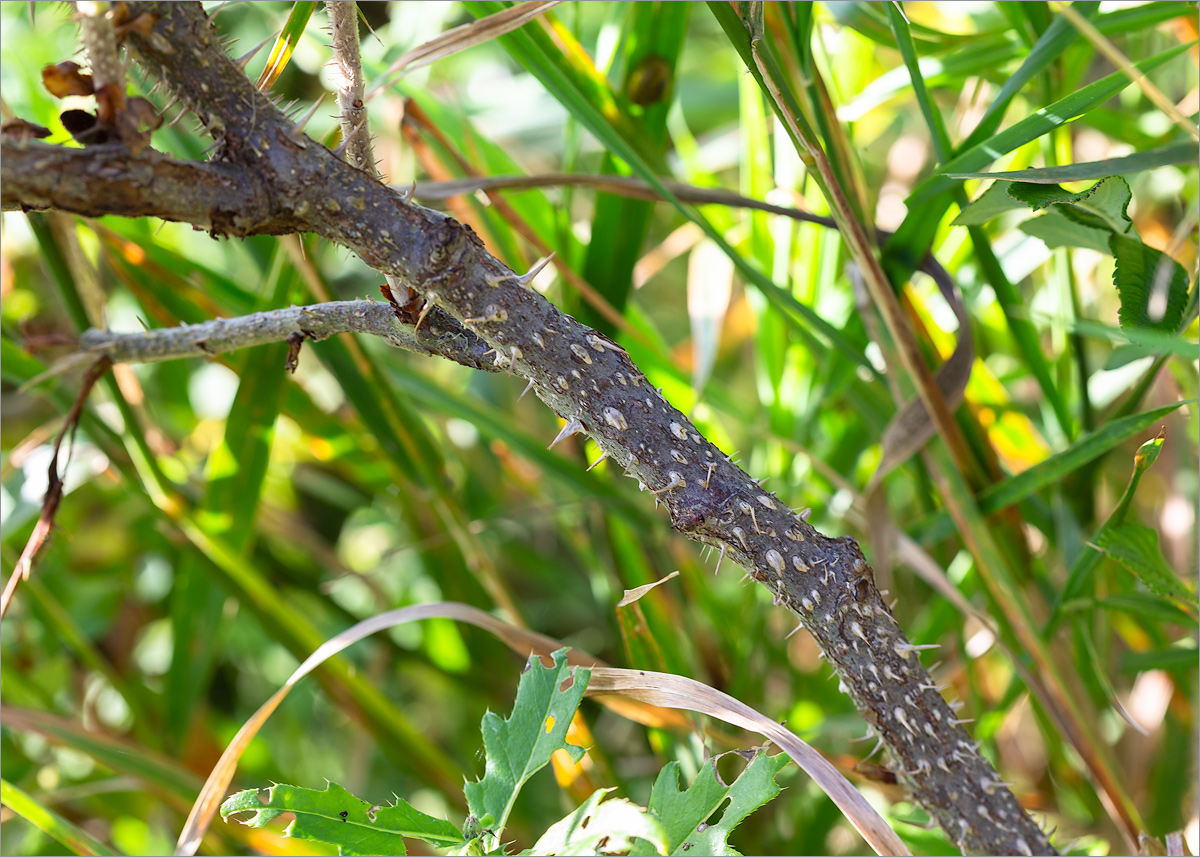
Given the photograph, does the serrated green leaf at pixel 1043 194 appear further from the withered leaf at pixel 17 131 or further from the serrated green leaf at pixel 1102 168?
the withered leaf at pixel 17 131

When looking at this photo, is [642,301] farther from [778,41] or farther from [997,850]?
[997,850]

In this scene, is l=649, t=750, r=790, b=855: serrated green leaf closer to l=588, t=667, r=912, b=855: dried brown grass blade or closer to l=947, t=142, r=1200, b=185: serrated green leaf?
l=588, t=667, r=912, b=855: dried brown grass blade

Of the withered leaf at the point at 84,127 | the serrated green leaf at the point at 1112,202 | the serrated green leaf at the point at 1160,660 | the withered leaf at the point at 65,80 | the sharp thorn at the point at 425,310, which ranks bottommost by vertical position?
the serrated green leaf at the point at 1160,660

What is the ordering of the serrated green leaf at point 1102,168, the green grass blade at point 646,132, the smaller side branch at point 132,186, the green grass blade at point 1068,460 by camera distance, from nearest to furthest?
1. the smaller side branch at point 132,186
2. the serrated green leaf at point 1102,168
3. the green grass blade at point 1068,460
4. the green grass blade at point 646,132

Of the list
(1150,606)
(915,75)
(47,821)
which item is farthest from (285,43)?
(1150,606)

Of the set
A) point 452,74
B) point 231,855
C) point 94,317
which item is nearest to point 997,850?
point 231,855

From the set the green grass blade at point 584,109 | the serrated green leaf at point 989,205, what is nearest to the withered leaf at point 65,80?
the green grass blade at point 584,109
